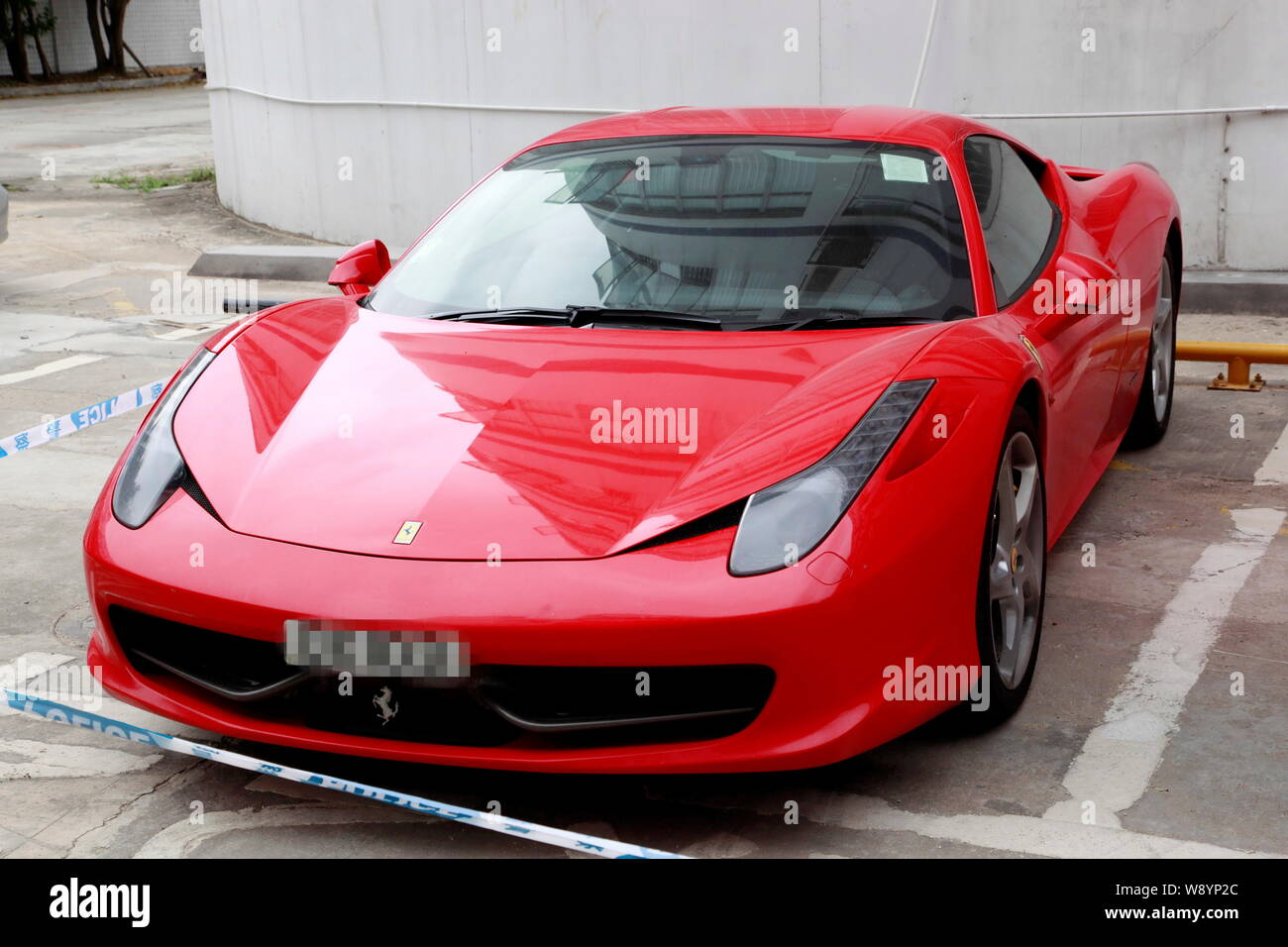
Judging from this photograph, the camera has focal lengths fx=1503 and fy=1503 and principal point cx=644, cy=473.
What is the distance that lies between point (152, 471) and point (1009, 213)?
7.85ft

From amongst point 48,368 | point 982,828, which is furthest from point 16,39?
point 982,828

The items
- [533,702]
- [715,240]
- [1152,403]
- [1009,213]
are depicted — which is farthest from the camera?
[1152,403]

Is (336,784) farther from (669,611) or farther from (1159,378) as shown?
(1159,378)

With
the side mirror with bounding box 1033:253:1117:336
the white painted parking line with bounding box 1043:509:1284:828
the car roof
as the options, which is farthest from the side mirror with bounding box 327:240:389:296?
the white painted parking line with bounding box 1043:509:1284:828

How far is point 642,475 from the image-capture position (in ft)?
9.68

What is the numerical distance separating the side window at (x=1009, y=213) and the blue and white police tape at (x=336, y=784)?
1758mm

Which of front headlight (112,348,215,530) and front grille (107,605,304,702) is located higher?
front headlight (112,348,215,530)

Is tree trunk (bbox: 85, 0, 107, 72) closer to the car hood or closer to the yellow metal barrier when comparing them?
the yellow metal barrier

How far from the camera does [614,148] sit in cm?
421

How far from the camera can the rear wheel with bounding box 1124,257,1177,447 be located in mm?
5371

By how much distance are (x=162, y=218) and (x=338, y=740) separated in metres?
10.7

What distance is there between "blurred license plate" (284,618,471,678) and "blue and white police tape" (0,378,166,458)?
1615 mm

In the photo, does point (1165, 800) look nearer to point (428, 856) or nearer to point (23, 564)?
point (428, 856)

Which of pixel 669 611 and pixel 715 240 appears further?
pixel 715 240
